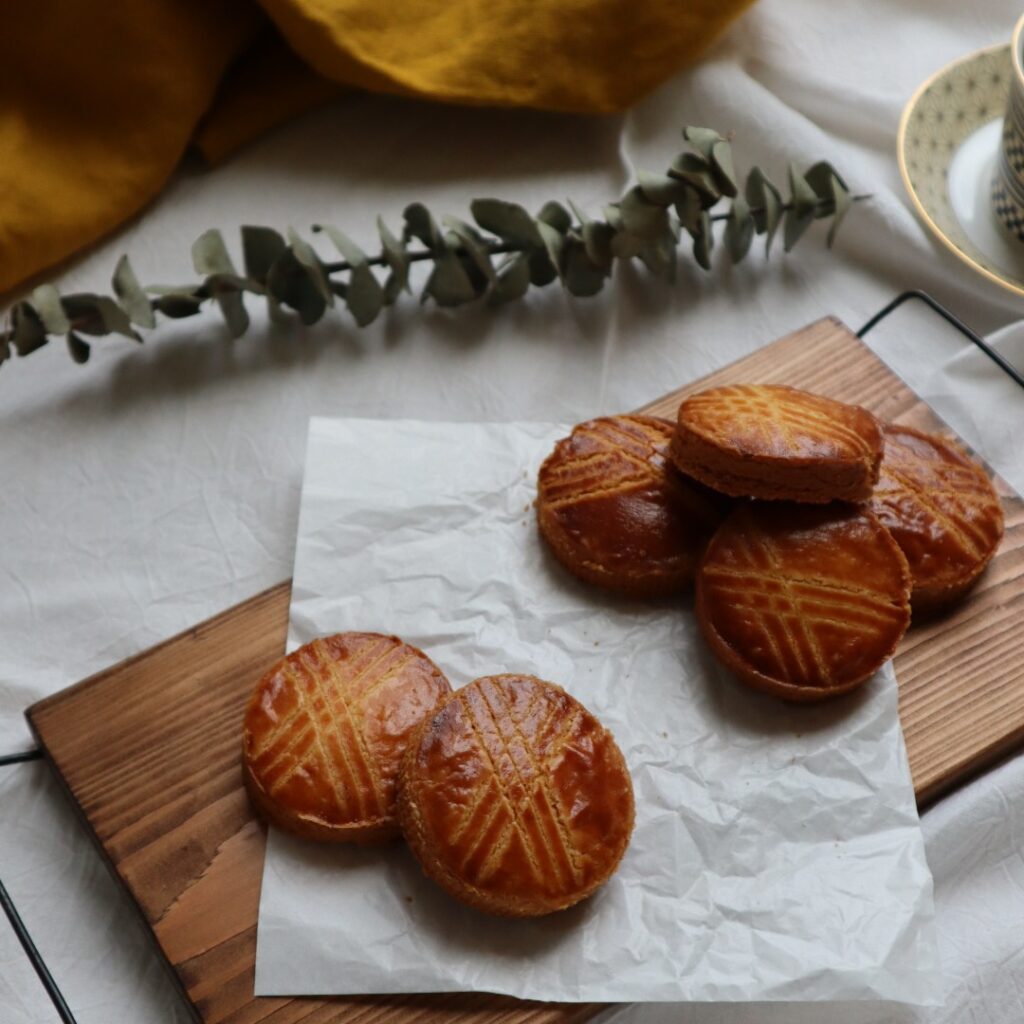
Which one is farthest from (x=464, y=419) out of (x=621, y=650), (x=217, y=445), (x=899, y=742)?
(x=899, y=742)

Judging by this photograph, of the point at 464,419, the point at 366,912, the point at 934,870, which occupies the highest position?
the point at 464,419

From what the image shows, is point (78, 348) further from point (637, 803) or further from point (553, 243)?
point (637, 803)

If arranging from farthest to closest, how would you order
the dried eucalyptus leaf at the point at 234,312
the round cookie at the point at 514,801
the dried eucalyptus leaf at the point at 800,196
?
the dried eucalyptus leaf at the point at 800,196 → the dried eucalyptus leaf at the point at 234,312 → the round cookie at the point at 514,801

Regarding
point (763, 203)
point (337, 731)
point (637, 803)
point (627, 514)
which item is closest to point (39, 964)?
point (337, 731)

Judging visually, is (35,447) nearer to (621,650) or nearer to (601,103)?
(621,650)

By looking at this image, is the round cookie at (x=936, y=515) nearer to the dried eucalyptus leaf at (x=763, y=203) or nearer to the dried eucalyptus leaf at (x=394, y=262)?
the dried eucalyptus leaf at (x=763, y=203)

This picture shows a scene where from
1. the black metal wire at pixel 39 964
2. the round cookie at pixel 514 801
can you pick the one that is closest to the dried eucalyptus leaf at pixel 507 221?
the round cookie at pixel 514 801
